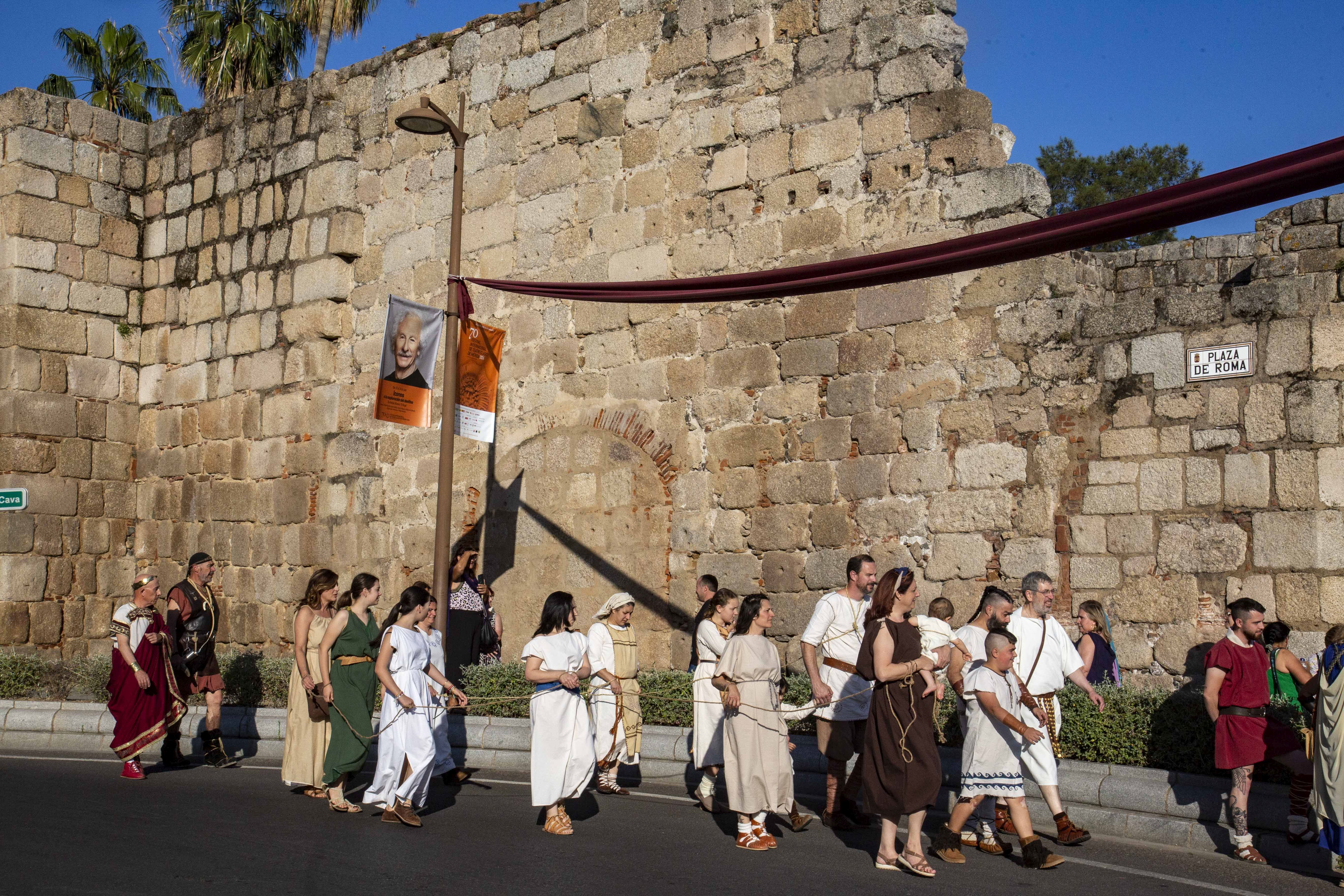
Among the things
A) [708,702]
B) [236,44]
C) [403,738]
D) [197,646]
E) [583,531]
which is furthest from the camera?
[236,44]

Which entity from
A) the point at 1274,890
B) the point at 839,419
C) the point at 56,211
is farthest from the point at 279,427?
the point at 1274,890

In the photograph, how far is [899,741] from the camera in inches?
294

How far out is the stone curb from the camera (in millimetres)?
8016

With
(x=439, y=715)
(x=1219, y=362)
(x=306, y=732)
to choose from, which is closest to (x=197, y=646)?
(x=306, y=732)

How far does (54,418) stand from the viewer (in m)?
16.9

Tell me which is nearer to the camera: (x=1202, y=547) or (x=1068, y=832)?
(x=1068, y=832)

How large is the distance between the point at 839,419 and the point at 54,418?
417 inches

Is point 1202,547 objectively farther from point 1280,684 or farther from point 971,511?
point 971,511

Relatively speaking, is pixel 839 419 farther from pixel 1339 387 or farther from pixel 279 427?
pixel 279 427

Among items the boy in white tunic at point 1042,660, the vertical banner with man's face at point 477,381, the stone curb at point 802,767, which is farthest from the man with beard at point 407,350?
the boy in white tunic at point 1042,660

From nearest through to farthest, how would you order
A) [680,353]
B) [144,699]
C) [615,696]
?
[615,696], [144,699], [680,353]

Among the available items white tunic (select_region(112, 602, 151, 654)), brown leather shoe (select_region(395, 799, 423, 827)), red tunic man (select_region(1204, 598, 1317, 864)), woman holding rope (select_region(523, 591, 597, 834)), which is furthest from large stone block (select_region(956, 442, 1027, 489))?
white tunic (select_region(112, 602, 151, 654))

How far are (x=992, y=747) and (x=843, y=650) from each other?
1.49 metres

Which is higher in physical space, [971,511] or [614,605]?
[971,511]
